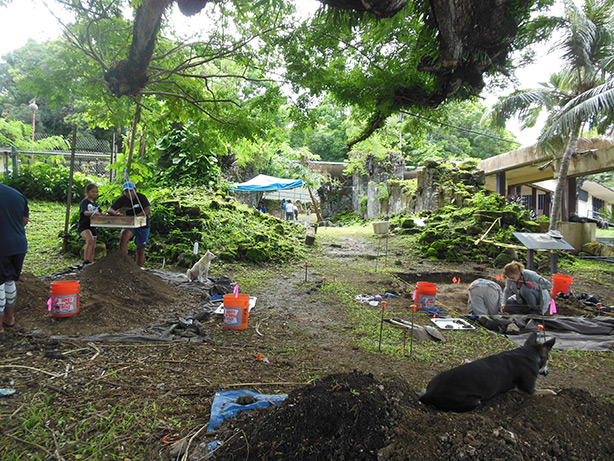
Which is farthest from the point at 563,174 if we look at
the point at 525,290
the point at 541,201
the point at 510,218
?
the point at 541,201

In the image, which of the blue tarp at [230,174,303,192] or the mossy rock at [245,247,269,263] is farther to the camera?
the blue tarp at [230,174,303,192]

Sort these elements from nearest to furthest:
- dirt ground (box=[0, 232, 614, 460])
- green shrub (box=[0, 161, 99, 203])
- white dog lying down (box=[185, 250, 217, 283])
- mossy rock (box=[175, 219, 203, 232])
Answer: dirt ground (box=[0, 232, 614, 460])
white dog lying down (box=[185, 250, 217, 283])
mossy rock (box=[175, 219, 203, 232])
green shrub (box=[0, 161, 99, 203])

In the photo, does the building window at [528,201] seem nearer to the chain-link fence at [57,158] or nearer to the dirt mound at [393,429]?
the chain-link fence at [57,158]

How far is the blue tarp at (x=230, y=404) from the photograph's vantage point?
7.91ft

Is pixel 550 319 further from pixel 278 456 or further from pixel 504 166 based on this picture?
pixel 504 166

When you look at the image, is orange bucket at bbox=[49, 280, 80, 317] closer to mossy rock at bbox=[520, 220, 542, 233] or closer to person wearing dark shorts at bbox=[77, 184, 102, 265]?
person wearing dark shorts at bbox=[77, 184, 102, 265]

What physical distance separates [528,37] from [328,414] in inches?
222

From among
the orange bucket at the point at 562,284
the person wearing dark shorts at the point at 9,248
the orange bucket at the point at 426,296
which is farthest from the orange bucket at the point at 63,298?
the orange bucket at the point at 562,284

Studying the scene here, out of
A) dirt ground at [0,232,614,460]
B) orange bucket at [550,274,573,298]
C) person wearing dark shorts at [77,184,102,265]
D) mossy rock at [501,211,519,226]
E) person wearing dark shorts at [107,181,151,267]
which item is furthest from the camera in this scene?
mossy rock at [501,211,519,226]

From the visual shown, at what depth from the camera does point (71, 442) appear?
219 centimetres

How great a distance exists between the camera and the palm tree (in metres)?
9.97

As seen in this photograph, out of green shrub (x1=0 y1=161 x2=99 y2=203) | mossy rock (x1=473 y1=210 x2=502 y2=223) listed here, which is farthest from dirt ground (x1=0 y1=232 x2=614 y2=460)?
green shrub (x1=0 y1=161 x2=99 y2=203)

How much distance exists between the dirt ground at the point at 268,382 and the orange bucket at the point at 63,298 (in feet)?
0.36

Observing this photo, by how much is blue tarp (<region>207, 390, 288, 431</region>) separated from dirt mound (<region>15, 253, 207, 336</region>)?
217 centimetres
